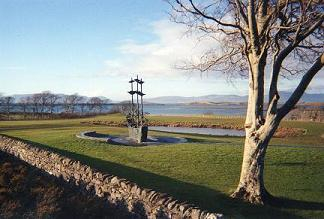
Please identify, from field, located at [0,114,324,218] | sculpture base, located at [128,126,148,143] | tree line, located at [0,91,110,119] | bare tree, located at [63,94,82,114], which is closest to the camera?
field, located at [0,114,324,218]

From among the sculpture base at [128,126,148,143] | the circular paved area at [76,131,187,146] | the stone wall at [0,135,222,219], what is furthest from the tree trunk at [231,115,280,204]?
the sculpture base at [128,126,148,143]

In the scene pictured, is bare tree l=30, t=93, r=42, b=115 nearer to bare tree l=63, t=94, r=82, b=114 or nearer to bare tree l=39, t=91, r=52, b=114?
bare tree l=39, t=91, r=52, b=114

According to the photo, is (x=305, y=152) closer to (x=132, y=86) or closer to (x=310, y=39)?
(x=310, y=39)

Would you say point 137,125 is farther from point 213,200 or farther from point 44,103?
point 44,103

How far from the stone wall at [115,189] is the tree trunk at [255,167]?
341cm

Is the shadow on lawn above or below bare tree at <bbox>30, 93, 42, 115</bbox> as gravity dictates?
below

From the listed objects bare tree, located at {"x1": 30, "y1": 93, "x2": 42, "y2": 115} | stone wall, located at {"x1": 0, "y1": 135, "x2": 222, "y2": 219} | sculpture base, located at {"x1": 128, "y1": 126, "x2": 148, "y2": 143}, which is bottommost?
stone wall, located at {"x1": 0, "y1": 135, "x2": 222, "y2": 219}

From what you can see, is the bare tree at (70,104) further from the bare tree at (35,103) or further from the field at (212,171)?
the field at (212,171)

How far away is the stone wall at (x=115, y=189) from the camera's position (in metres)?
11.0

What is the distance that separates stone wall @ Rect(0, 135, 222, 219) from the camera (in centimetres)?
1099

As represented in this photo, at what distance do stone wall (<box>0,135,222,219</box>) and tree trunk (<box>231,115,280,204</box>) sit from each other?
3.41 metres

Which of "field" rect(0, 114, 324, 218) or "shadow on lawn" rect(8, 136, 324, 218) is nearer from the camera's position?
"shadow on lawn" rect(8, 136, 324, 218)

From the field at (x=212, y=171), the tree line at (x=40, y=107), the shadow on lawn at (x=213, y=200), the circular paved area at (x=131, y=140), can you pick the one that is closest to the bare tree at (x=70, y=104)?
the tree line at (x=40, y=107)

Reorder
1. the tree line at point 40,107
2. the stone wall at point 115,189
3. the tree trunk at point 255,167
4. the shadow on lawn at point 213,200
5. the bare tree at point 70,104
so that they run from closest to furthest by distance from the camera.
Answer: the stone wall at point 115,189, the shadow on lawn at point 213,200, the tree trunk at point 255,167, the tree line at point 40,107, the bare tree at point 70,104
